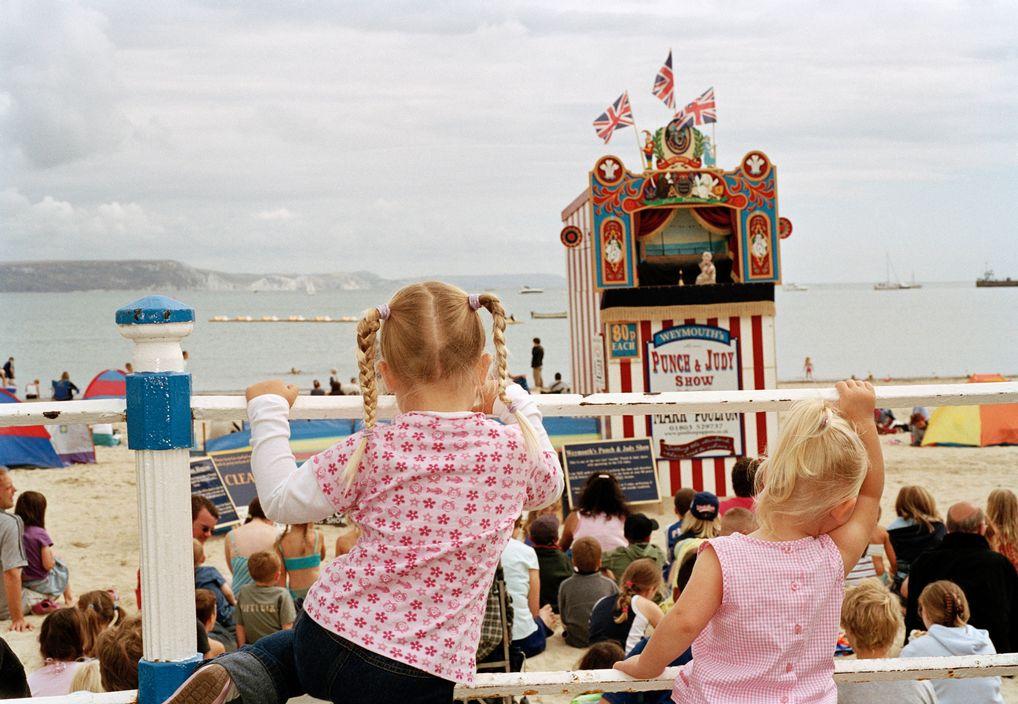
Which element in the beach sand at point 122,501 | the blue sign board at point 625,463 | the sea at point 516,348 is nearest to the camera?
the beach sand at point 122,501

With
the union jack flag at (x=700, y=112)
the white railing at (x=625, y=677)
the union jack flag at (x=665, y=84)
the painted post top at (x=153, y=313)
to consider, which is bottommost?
the white railing at (x=625, y=677)

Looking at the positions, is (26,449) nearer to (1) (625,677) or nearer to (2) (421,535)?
(1) (625,677)

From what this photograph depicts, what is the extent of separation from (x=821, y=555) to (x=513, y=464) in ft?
2.08

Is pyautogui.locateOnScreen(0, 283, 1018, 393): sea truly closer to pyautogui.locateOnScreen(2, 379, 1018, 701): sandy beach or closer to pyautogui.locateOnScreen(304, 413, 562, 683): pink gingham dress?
pyautogui.locateOnScreen(2, 379, 1018, 701): sandy beach

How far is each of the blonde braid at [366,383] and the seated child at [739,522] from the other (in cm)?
231

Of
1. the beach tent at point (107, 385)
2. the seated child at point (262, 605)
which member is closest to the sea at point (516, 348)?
the beach tent at point (107, 385)

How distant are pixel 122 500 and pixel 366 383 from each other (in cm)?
1112

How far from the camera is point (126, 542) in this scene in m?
10.3

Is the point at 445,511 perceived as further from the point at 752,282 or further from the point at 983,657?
the point at 752,282

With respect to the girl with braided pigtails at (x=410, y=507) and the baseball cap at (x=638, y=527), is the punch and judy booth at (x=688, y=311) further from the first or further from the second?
the girl with braided pigtails at (x=410, y=507)

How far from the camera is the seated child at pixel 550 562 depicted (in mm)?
6117

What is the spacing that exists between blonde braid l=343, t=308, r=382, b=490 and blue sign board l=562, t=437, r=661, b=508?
8809 millimetres

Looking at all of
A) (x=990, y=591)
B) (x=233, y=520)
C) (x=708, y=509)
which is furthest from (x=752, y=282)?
(x=990, y=591)

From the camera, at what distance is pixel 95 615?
4.39 metres
